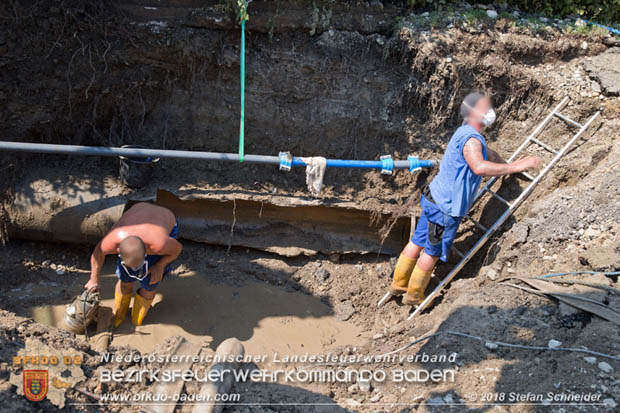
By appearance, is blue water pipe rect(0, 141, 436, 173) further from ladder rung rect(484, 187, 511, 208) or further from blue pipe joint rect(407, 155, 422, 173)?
ladder rung rect(484, 187, 511, 208)

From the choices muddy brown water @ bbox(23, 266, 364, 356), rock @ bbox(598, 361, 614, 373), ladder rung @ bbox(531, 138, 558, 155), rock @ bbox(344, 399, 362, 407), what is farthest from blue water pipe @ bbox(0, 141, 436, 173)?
rock @ bbox(598, 361, 614, 373)

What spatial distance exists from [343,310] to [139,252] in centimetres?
221

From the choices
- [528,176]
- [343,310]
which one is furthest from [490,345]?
[528,176]

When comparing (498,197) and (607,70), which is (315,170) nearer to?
(498,197)

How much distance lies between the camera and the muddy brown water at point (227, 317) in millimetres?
4480

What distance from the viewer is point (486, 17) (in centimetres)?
521

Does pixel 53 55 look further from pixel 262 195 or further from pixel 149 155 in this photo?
pixel 262 195

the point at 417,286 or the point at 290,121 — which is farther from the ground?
the point at 290,121

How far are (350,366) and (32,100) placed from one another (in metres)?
4.23

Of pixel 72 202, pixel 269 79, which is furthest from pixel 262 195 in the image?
pixel 72 202

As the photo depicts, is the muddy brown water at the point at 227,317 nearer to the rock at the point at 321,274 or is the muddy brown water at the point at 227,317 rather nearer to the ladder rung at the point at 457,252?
the rock at the point at 321,274

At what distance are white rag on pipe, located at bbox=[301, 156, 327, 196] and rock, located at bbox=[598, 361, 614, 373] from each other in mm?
2746

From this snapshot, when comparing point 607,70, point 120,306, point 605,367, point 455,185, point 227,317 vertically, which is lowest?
point 227,317

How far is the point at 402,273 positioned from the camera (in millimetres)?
4656
